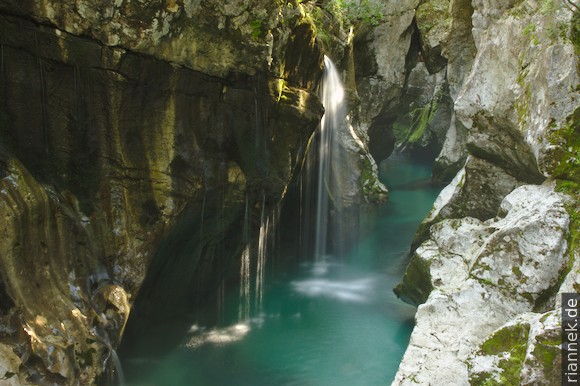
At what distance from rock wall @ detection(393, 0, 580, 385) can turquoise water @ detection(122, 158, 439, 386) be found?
156 cm

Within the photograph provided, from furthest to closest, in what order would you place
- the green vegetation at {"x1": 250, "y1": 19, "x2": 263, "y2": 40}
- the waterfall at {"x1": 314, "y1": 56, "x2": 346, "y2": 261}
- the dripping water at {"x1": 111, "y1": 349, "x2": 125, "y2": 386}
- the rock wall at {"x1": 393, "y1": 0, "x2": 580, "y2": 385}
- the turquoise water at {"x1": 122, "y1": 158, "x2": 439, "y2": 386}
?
the waterfall at {"x1": 314, "y1": 56, "x2": 346, "y2": 261}, the turquoise water at {"x1": 122, "y1": 158, "x2": 439, "y2": 386}, the green vegetation at {"x1": 250, "y1": 19, "x2": 263, "y2": 40}, the dripping water at {"x1": 111, "y1": 349, "x2": 125, "y2": 386}, the rock wall at {"x1": 393, "y1": 0, "x2": 580, "y2": 385}

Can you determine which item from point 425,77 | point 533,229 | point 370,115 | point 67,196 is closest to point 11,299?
point 67,196

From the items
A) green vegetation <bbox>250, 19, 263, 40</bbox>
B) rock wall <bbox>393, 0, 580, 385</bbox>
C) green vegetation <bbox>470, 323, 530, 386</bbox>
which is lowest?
green vegetation <bbox>470, 323, 530, 386</bbox>

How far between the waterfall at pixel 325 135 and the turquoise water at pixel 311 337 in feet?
4.21

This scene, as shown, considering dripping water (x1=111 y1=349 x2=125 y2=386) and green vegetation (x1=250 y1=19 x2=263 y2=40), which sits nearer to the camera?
dripping water (x1=111 y1=349 x2=125 y2=386)

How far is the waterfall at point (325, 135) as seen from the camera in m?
16.2

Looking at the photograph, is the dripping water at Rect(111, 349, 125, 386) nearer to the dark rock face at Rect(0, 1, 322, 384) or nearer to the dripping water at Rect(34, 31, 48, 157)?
the dark rock face at Rect(0, 1, 322, 384)

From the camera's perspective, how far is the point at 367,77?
23.7 metres

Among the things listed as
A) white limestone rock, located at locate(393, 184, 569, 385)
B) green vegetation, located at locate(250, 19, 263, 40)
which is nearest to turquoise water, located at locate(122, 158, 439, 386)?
white limestone rock, located at locate(393, 184, 569, 385)

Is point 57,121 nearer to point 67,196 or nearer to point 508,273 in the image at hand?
point 67,196

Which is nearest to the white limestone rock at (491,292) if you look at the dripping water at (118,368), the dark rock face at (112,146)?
the dripping water at (118,368)

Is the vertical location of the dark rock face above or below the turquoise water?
above

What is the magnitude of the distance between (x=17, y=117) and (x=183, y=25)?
122 inches

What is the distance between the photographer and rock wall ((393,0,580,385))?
551 centimetres
